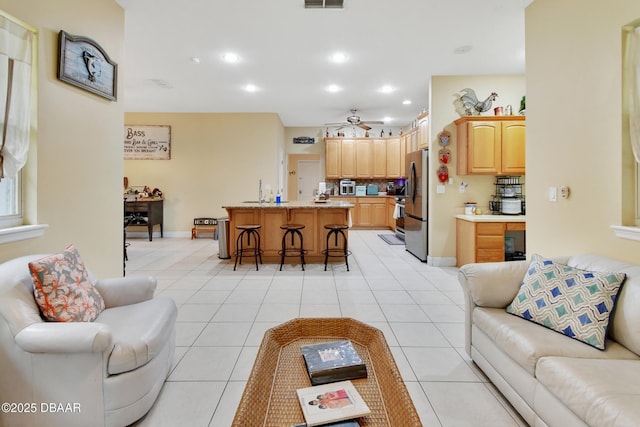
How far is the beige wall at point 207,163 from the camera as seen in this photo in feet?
23.7

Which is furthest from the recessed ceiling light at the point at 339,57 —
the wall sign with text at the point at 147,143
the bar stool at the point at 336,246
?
the wall sign with text at the point at 147,143

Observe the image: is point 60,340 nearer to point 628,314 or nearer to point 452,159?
point 628,314

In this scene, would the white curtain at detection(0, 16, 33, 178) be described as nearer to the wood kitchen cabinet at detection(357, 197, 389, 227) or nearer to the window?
the window

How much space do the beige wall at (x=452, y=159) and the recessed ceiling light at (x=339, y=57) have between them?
1484 mm

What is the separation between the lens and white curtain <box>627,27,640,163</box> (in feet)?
6.25

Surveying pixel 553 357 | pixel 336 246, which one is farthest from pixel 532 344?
pixel 336 246

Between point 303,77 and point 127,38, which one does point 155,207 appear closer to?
point 127,38

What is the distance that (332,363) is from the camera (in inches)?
52.3

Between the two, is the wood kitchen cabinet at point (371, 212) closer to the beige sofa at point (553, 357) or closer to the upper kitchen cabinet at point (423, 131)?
A: the upper kitchen cabinet at point (423, 131)

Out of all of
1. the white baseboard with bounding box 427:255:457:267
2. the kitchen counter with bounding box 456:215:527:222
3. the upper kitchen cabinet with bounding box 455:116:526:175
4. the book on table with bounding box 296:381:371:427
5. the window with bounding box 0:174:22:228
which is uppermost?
the upper kitchen cabinet with bounding box 455:116:526:175

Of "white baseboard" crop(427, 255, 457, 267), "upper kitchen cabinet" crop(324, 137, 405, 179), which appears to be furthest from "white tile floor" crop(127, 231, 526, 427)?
"upper kitchen cabinet" crop(324, 137, 405, 179)

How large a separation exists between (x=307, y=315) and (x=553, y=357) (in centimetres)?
196

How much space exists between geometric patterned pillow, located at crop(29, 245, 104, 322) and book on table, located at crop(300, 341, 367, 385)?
1.23 m

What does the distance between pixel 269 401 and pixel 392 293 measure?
2.67 meters
